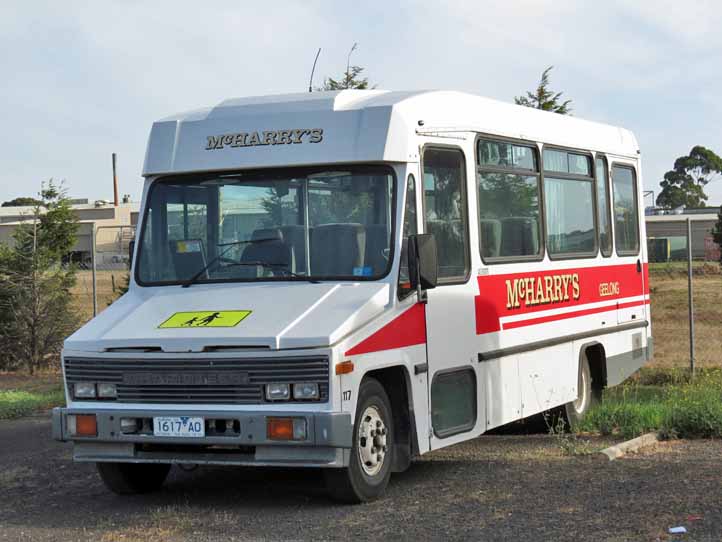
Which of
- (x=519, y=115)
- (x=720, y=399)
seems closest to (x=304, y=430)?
(x=519, y=115)

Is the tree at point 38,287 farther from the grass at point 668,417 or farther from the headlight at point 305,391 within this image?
the headlight at point 305,391

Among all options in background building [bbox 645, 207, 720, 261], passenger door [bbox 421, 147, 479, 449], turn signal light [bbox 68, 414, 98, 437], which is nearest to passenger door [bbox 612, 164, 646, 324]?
passenger door [bbox 421, 147, 479, 449]

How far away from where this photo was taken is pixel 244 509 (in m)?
8.55

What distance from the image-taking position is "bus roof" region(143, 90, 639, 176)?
895 centimetres

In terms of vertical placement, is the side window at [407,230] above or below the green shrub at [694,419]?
above

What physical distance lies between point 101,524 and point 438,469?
297 centimetres

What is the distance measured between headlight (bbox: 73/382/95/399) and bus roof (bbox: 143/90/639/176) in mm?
1809

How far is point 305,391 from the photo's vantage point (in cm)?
791

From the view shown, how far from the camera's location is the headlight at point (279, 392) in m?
7.94

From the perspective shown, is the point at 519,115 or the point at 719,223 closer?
the point at 519,115

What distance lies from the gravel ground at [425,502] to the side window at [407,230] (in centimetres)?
147

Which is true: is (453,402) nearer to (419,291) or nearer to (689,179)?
(419,291)

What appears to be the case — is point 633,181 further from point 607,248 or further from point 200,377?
point 200,377

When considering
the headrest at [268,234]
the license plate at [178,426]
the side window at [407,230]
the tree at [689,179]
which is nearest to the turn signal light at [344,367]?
the side window at [407,230]
